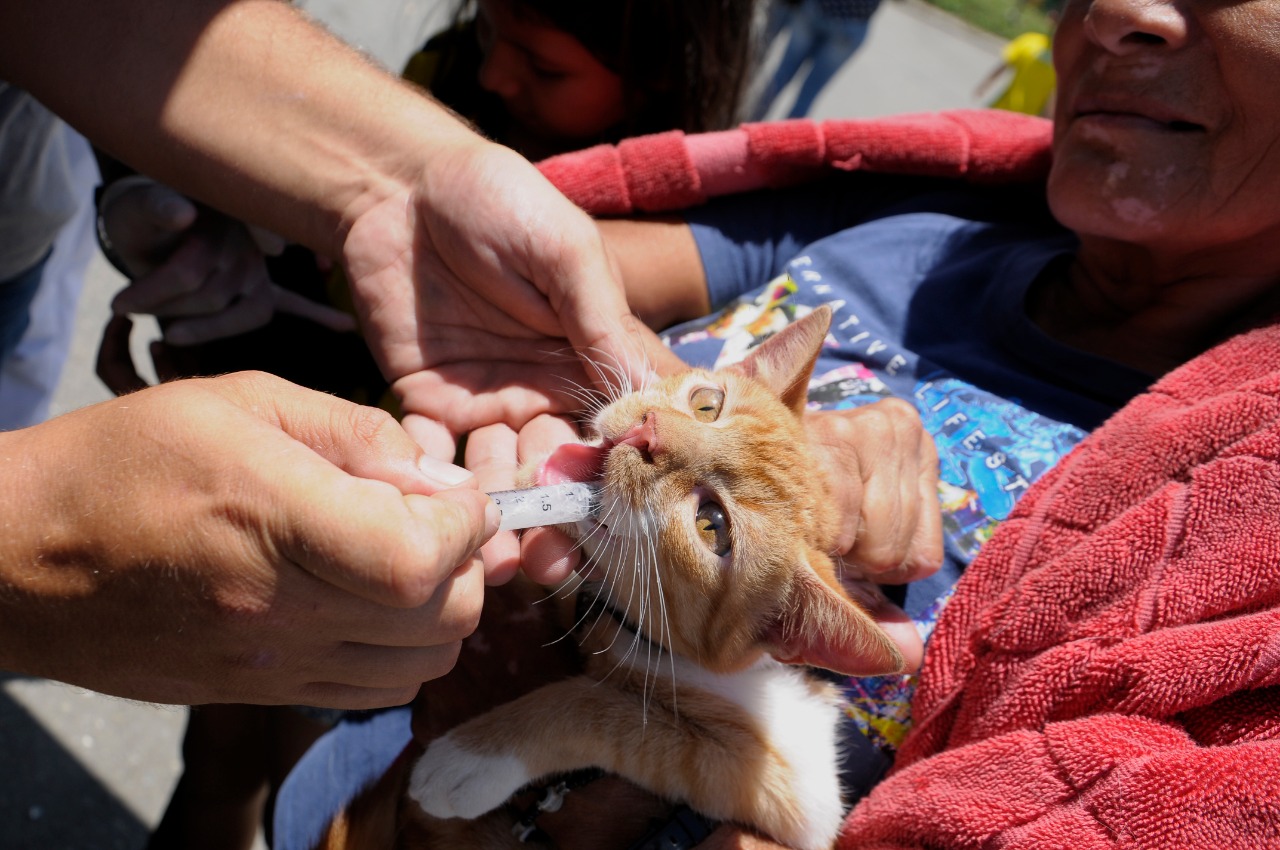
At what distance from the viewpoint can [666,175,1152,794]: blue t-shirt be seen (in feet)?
5.55

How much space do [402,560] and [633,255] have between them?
4.41 feet

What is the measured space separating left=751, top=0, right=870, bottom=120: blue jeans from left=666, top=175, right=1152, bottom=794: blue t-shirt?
3.37m

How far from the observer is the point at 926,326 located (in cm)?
200

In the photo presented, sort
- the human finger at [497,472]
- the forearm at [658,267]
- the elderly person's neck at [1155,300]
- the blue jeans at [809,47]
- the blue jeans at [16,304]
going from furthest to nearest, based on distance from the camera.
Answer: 1. the blue jeans at [809,47]
2. the blue jeans at [16,304]
3. the forearm at [658,267]
4. the elderly person's neck at [1155,300]
5. the human finger at [497,472]

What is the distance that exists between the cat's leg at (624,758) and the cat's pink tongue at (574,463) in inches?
16.6

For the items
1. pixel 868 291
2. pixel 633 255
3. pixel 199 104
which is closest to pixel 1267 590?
pixel 868 291

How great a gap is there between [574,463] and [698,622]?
0.38 meters

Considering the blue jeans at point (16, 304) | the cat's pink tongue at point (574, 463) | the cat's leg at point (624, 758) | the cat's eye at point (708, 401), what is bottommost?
the cat's leg at point (624, 758)

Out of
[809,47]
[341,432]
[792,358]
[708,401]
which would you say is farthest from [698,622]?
[809,47]

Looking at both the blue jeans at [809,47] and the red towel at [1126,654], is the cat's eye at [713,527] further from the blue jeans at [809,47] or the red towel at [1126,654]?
the blue jeans at [809,47]

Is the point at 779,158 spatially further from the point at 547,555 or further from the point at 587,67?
the point at 547,555

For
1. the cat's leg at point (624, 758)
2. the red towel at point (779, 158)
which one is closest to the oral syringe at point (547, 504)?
the cat's leg at point (624, 758)

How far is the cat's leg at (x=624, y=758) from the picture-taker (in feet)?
4.83

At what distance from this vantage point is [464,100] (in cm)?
267
